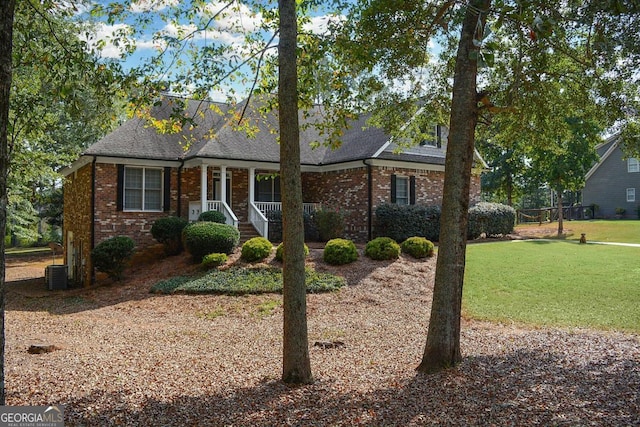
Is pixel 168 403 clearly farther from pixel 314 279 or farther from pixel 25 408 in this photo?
pixel 314 279

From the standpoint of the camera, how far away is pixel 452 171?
6418mm

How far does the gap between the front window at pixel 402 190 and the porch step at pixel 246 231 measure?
6.15 meters

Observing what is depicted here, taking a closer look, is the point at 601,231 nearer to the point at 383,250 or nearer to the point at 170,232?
the point at 383,250

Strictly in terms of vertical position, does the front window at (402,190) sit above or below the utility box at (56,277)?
above

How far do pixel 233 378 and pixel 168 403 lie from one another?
1.27 m

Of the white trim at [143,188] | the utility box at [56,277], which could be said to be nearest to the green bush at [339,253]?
the white trim at [143,188]

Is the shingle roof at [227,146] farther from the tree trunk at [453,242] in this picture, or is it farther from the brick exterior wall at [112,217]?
the tree trunk at [453,242]

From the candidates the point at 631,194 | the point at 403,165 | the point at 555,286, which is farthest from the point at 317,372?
the point at 631,194

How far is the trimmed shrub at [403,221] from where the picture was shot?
19.8 metres

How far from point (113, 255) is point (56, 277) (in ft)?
16.6

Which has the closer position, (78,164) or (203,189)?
(203,189)

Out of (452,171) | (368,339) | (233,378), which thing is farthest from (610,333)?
(233,378)

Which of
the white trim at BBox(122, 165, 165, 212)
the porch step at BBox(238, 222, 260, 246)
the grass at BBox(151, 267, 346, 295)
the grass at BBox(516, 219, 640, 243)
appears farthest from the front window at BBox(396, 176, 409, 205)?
the white trim at BBox(122, 165, 165, 212)

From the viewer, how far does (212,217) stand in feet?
58.1
